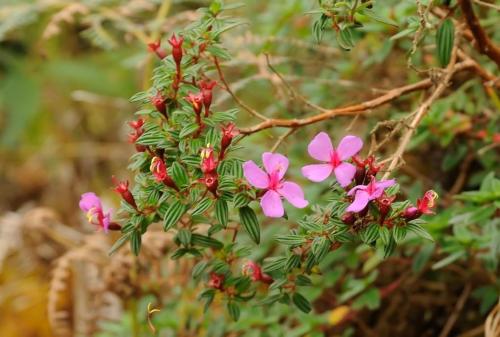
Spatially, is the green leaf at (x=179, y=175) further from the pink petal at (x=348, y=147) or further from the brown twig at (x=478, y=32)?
the brown twig at (x=478, y=32)

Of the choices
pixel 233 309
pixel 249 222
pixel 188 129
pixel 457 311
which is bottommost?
pixel 457 311

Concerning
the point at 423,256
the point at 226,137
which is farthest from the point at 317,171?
the point at 423,256

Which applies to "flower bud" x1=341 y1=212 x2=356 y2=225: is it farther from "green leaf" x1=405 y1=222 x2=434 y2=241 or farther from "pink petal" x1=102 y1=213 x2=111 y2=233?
"pink petal" x1=102 y1=213 x2=111 y2=233

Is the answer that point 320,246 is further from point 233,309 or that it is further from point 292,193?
point 233,309

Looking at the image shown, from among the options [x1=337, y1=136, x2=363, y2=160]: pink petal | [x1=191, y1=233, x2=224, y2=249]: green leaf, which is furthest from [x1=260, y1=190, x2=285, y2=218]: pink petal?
[x1=191, y1=233, x2=224, y2=249]: green leaf

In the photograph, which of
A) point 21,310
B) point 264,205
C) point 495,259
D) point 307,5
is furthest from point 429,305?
point 21,310

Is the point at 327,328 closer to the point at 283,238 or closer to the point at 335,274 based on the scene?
the point at 335,274
